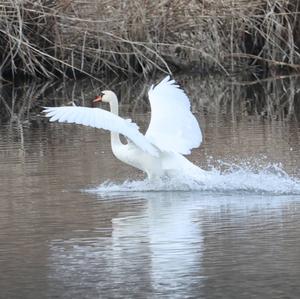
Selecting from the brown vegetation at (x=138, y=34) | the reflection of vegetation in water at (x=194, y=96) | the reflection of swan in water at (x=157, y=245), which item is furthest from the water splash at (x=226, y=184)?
the brown vegetation at (x=138, y=34)

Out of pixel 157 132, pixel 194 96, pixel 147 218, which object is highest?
pixel 194 96

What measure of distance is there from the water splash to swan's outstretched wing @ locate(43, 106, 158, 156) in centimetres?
38

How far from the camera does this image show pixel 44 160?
1148cm

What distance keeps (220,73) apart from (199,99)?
4.95 meters

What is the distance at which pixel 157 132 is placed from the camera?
10719 mm

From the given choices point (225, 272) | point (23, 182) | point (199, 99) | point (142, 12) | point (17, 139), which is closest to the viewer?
point (225, 272)

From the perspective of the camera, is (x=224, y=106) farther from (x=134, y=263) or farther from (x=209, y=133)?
(x=134, y=263)

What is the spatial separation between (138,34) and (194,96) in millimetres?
3268

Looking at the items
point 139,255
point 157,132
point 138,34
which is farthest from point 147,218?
point 138,34

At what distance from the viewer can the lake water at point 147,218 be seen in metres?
6.57

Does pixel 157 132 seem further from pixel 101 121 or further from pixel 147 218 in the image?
pixel 147 218

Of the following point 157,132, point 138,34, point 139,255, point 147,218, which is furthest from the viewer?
point 138,34

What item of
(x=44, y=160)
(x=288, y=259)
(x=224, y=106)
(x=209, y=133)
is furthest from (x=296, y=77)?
(x=288, y=259)

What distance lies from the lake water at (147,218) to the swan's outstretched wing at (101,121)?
17.7 inches
